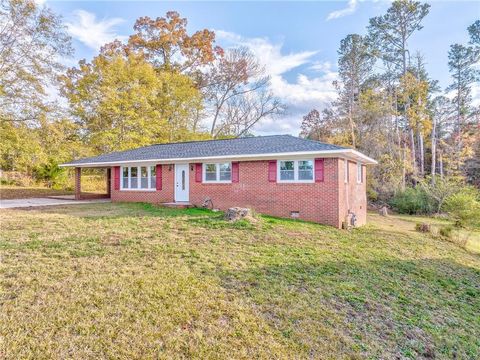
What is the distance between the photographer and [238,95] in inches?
1150

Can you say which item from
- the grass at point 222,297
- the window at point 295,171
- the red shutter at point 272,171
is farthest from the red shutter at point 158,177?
the grass at point 222,297

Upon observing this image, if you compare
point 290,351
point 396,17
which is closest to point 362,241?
point 290,351

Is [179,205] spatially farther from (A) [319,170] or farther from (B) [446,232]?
(B) [446,232]

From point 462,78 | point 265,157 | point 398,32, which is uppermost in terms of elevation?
point 398,32

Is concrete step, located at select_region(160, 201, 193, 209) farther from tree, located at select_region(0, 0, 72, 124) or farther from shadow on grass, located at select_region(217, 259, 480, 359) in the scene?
tree, located at select_region(0, 0, 72, 124)

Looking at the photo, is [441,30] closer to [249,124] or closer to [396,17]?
[396,17]

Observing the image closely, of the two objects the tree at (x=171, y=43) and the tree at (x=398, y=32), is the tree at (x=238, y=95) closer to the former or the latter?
the tree at (x=171, y=43)

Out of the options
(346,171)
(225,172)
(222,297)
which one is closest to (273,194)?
(225,172)

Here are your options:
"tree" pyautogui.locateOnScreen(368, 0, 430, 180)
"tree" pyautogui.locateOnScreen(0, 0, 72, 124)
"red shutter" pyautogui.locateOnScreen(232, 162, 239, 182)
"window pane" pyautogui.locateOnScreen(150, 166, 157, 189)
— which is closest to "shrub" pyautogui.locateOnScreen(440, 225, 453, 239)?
"red shutter" pyautogui.locateOnScreen(232, 162, 239, 182)

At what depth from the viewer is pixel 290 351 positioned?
3.10 metres

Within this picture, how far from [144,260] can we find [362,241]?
6.37m

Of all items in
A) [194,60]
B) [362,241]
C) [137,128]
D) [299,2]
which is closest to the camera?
[362,241]

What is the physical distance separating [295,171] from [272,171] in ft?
3.06

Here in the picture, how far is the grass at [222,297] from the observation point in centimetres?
311
